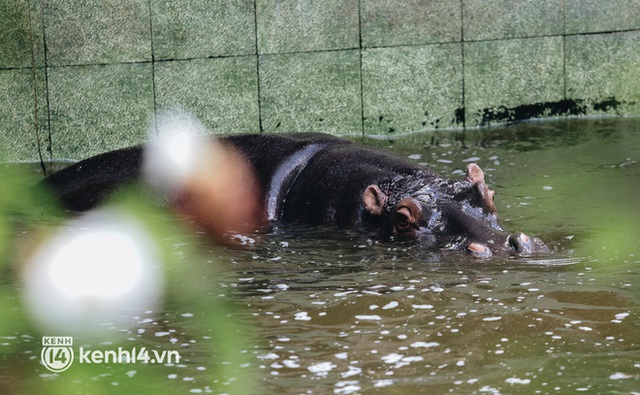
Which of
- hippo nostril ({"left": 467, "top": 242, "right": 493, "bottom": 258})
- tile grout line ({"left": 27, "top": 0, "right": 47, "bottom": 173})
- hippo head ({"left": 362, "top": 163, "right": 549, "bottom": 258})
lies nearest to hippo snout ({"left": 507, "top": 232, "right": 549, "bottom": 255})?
hippo head ({"left": 362, "top": 163, "right": 549, "bottom": 258})

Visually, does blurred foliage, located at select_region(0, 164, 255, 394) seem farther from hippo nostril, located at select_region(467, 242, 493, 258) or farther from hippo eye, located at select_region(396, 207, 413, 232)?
hippo nostril, located at select_region(467, 242, 493, 258)

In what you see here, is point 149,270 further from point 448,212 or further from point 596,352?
point 596,352

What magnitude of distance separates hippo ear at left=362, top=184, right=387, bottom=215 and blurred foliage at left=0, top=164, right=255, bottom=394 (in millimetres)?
1083

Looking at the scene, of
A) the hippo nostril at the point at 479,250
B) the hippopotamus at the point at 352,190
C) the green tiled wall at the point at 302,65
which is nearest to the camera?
the hippo nostril at the point at 479,250

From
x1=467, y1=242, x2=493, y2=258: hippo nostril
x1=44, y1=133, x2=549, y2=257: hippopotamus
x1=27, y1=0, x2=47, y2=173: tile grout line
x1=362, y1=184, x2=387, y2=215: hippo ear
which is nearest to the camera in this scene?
x1=467, y1=242, x2=493, y2=258: hippo nostril

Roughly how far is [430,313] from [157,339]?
1223 millimetres

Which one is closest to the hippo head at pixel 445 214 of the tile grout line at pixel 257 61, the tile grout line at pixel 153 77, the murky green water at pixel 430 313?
the murky green water at pixel 430 313

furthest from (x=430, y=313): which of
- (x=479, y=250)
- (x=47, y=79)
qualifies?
(x=47, y=79)

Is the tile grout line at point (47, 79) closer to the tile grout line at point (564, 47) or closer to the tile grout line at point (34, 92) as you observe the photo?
the tile grout line at point (34, 92)

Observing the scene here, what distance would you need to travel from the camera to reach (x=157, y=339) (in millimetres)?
4797

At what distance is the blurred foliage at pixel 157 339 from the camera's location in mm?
4230

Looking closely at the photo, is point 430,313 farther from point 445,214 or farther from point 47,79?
point 47,79

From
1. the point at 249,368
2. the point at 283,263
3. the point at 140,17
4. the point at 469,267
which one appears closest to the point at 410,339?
the point at 249,368

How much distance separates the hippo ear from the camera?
6.85 m
